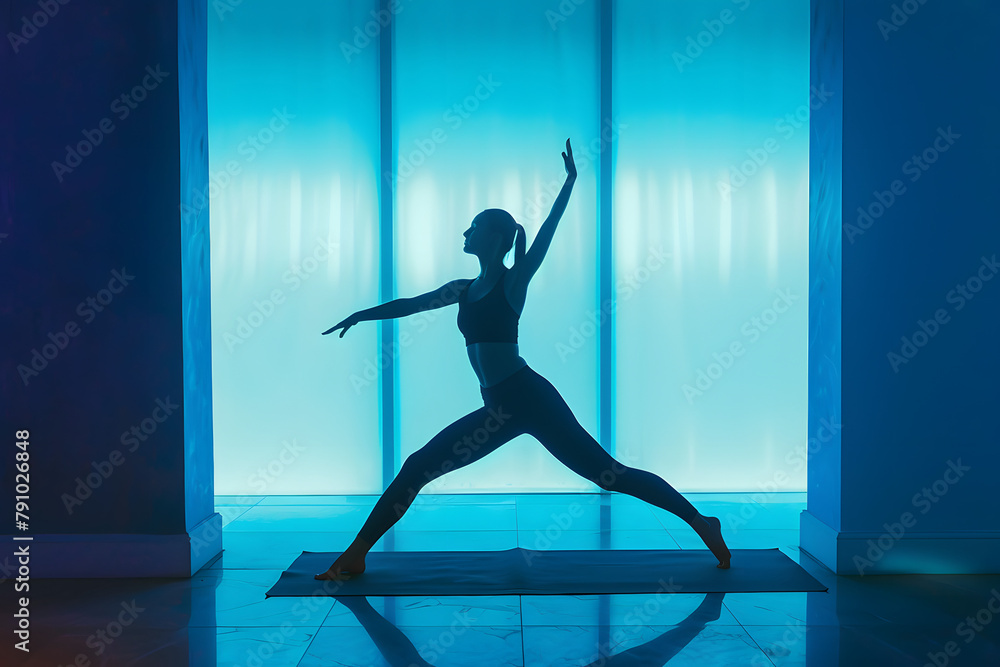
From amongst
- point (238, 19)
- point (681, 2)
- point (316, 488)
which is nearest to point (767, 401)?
point (681, 2)

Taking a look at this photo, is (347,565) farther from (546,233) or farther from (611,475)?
(546,233)

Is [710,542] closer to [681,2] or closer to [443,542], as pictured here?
[443,542]

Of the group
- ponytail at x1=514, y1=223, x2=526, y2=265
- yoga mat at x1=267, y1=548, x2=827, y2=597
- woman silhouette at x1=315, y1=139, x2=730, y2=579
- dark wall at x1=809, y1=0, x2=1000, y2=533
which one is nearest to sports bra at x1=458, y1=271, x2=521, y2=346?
woman silhouette at x1=315, y1=139, x2=730, y2=579

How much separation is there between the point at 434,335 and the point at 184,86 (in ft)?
6.11

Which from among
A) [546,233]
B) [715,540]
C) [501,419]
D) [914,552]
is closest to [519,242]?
[546,233]

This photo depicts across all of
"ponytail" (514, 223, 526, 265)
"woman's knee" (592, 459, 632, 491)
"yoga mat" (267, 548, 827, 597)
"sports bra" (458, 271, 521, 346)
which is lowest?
"yoga mat" (267, 548, 827, 597)

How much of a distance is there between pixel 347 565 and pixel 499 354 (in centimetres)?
88

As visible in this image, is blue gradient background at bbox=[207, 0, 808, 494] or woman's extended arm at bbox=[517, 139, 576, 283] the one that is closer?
woman's extended arm at bbox=[517, 139, 576, 283]

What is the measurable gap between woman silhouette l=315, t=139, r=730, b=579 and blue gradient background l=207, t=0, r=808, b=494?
1473 mm

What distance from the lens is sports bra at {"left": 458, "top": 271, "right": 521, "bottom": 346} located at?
264 centimetres

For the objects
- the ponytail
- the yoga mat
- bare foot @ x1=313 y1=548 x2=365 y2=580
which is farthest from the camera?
the ponytail

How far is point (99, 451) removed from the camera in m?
2.71

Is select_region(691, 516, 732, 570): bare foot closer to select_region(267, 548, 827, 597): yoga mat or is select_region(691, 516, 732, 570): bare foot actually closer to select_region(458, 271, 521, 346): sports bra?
select_region(267, 548, 827, 597): yoga mat

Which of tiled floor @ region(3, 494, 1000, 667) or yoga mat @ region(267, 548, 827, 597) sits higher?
tiled floor @ region(3, 494, 1000, 667)
